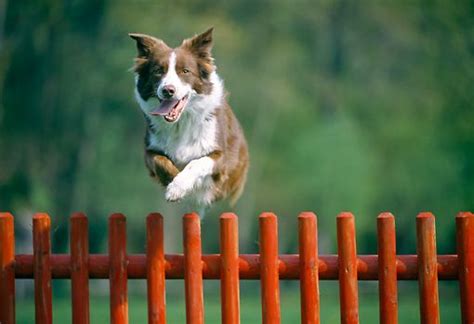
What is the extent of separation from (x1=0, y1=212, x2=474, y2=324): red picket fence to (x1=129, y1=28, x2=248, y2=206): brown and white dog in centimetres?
57

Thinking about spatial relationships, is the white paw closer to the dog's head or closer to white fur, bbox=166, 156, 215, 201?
white fur, bbox=166, 156, 215, 201

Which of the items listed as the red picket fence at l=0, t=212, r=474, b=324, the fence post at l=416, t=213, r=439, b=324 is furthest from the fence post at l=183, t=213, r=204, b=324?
the fence post at l=416, t=213, r=439, b=324

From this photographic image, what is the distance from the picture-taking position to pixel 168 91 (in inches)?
215

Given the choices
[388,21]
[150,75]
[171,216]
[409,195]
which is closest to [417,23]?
[388,21]

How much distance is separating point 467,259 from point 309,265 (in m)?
0.84

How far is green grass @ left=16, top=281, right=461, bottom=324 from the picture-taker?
18.6m

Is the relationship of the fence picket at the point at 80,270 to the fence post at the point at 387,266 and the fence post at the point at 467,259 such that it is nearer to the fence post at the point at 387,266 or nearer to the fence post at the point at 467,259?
the fence post at the point at 387,266

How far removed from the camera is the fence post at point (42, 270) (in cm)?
527

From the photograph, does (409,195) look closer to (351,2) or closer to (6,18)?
(351,2)

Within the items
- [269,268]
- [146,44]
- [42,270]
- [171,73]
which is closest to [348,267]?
[269,268]

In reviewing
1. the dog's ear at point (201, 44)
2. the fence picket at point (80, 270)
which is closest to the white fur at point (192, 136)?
the dog's ear at point (201, 44)

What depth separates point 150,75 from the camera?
227 inches

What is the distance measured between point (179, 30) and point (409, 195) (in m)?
9.58

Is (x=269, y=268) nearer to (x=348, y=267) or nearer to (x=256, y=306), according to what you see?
(x=348, y=267)
